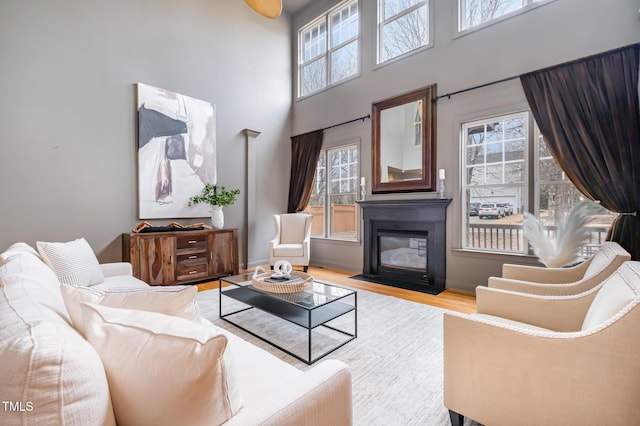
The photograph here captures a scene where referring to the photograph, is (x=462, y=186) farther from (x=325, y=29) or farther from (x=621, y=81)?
(x=325, y=29)

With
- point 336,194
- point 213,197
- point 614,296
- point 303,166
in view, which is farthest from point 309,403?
point 303,166

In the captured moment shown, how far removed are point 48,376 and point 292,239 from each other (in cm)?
455

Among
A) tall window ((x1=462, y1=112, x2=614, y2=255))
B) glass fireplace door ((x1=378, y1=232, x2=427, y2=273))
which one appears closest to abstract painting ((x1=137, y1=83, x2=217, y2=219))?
glass fireplace door ((x1=378, y1=232, x2=427, y2=273))

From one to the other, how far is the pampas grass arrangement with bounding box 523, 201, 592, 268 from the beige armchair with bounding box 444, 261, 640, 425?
136cm

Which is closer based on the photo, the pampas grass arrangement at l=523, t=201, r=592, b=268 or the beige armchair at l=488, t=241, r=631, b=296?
the beige armchair at l=488, t=241, r=631, b=296

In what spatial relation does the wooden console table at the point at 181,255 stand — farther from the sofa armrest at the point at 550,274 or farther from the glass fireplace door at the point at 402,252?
the sofa armrest at the point at 550,274

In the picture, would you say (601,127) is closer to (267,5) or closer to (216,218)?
(267,5)

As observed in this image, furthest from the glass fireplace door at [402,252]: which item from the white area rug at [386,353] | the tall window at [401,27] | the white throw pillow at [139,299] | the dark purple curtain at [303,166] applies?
the white throw pillow at [139,299]

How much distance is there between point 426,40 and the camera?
4.15 meters

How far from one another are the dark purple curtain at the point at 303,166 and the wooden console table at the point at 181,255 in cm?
151

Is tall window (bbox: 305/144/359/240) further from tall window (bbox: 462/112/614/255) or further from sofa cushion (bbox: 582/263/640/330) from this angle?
sofa cushion (bbox: 582/263/640/330)

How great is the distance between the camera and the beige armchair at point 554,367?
3.29 feet

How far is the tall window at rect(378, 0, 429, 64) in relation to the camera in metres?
4.21

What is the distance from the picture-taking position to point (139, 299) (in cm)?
100
